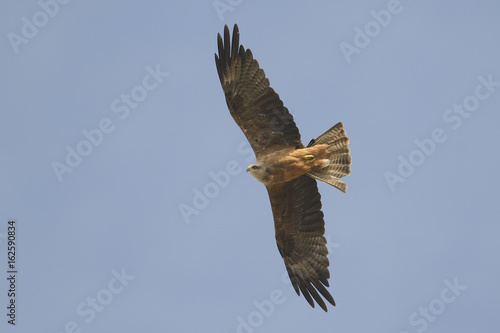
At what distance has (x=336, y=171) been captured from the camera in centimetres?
1546

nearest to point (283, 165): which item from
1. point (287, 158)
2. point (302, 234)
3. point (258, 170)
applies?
point (287, 158)

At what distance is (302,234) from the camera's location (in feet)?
52.0

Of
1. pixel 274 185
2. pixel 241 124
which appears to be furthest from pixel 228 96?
pixel 274 185

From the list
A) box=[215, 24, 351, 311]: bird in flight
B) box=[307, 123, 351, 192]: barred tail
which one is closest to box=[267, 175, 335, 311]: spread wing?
box=[215, 24, 351, 311]: bird in flight

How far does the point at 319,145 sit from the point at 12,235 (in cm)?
623

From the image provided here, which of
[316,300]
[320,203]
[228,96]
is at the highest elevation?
[228,96]

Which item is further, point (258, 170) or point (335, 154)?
point (335, 154)

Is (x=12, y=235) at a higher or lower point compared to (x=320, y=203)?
higher

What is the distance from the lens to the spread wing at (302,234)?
1559cm

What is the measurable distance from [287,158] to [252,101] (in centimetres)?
117

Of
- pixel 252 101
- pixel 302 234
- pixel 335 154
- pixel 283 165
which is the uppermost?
pixel 252 101

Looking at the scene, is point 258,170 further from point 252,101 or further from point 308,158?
point 252,101

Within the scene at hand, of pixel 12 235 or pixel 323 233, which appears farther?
pixel 12 235

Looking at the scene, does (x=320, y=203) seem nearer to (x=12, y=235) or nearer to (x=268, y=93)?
(x=268, y=93)
